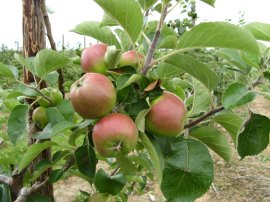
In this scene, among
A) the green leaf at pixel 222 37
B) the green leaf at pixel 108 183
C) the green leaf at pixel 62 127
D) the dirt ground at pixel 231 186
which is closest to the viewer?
the green leaf at pixel 222 37

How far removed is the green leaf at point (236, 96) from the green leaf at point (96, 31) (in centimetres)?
28

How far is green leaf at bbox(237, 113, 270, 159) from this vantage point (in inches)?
29.1

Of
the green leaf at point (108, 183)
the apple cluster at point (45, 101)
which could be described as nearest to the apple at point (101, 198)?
the green leaf at point (108, 183)

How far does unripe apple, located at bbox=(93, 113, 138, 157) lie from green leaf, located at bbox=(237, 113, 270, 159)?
25cm

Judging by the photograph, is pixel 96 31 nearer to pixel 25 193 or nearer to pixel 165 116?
pixel 165 116

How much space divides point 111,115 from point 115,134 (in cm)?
4

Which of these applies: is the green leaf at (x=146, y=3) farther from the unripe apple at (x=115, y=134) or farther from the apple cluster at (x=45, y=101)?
the apple cluster at (x=45, y=101)

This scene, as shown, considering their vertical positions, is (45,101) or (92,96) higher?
(92,96)

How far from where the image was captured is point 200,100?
0.78 meters

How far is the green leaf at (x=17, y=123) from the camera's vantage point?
835 millimetres

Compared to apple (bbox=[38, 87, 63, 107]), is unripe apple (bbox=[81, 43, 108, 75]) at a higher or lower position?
higher

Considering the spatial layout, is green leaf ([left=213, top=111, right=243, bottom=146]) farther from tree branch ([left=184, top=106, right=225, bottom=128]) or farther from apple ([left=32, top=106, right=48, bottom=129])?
apple ([left=32, top=106, right=48, bottom=129])

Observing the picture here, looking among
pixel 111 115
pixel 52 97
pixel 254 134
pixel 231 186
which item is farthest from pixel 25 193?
pixel 231 186

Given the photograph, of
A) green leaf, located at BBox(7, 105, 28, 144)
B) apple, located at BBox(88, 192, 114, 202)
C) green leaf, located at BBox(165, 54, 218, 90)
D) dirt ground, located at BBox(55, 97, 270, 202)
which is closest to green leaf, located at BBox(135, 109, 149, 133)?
green leaf, located at BBox(165, 54, 218, 90)
